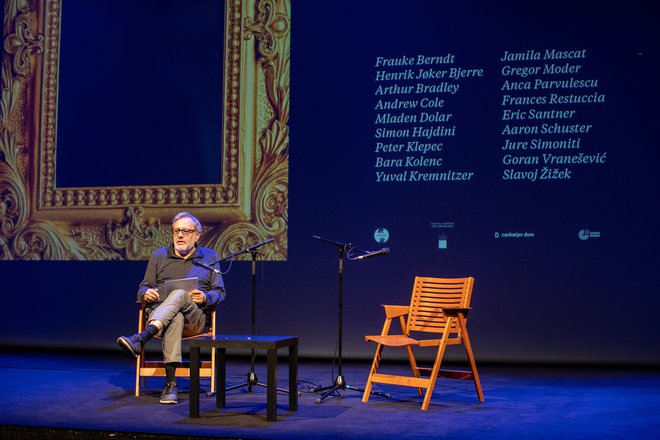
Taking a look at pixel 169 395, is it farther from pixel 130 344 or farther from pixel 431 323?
pixel 431 323

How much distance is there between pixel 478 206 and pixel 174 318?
3.03 meters

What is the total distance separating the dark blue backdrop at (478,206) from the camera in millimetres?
6137

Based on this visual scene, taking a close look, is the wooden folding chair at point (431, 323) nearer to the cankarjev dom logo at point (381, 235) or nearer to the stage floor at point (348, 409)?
the stage floor at point (348, 409)

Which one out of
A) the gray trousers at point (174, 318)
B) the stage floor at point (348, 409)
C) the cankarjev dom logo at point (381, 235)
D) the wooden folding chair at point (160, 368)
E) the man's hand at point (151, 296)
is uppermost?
the cankarjev dom logo at point (381, 235)

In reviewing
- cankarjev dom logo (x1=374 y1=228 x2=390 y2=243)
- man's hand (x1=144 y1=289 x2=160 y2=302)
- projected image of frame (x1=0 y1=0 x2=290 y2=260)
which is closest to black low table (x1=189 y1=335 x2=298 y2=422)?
man's hand (x1=144 y1=289 x2=160 y2=302)

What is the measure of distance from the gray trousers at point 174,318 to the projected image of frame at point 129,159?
2.20 m

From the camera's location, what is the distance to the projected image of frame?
6.84m

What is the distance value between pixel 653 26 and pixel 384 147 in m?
2.48

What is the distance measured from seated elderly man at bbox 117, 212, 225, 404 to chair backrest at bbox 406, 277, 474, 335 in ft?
4.36

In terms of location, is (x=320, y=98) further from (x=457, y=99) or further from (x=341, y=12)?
(x=457, y=99)

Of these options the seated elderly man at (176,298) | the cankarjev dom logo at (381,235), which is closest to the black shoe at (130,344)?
the seated elderly man at (176,298)

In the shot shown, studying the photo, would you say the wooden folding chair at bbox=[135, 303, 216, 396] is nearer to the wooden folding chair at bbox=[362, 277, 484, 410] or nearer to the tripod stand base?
the tripod stand base

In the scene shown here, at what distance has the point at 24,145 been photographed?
742 cm

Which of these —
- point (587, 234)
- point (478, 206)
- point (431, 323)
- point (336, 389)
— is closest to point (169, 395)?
point (336, 389)
